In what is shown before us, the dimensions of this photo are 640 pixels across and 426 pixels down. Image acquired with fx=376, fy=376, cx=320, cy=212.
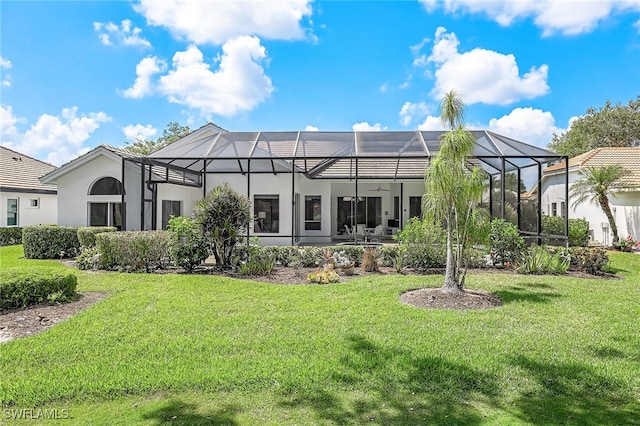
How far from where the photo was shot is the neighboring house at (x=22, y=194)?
59.1 feet

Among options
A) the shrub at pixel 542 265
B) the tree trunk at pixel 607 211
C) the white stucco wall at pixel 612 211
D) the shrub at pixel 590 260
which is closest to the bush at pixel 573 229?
the tree trunk at pixel 607 211

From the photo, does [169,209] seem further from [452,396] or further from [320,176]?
[452,396]

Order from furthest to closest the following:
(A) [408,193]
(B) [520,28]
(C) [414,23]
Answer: (A) [408,193], (B) [520,28], (C) [414,23]

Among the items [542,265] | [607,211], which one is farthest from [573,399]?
[607,211]

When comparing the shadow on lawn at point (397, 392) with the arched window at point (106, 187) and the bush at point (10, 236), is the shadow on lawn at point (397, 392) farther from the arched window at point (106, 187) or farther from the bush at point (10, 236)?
the bush at point (10, 236)

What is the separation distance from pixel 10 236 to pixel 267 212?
1177 cm

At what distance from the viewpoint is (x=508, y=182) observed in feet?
46.5

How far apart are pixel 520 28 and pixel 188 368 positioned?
50.7 feet

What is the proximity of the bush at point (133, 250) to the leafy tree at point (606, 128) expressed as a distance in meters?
36.2

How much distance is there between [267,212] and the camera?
16797mm

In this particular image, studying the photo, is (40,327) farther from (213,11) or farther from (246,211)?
(213,11)

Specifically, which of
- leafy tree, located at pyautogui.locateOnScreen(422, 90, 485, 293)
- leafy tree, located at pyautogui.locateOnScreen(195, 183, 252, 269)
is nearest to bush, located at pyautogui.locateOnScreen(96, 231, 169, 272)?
leafy tree, located at pyautogui.locateOnScreen(195, 183, 252, 269)

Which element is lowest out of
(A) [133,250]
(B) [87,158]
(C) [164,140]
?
(A) [133,250]

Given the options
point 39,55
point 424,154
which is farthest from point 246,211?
point 39,55
